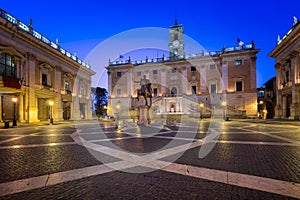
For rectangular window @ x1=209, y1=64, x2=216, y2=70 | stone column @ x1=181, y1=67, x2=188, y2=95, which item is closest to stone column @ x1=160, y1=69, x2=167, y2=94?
stone column @ x1=181, y1=67, x2=188, y2=95

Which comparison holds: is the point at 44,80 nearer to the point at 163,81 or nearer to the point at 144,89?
the point at 144,89

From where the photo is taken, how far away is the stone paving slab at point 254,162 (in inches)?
169

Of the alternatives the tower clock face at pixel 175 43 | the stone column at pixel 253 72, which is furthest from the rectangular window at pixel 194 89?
the tower clock face at pixel 175 43

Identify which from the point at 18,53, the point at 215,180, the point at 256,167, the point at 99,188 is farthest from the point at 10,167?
the point at 18,53

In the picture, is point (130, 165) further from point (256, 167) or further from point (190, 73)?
point (190, 73)

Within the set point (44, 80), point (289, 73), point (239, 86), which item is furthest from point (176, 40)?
point (44, 80)

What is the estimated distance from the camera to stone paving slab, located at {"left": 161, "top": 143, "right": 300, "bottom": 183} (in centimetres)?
429

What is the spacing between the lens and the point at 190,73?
151 ft

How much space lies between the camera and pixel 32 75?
82.3 ft

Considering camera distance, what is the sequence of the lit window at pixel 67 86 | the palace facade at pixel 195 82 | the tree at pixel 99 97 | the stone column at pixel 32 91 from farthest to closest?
the tree at pixel 99 97 → the palace facade at pixel 195 82 → the lit window at pixel 67 86 → the stone column at pixel 32 91

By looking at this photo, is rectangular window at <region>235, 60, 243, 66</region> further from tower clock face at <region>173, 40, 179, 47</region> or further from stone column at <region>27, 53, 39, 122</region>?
stone column at <region>27, 53, 39, 122</region>

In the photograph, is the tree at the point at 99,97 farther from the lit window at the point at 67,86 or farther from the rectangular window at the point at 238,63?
the rectangular window at the point at 238,63

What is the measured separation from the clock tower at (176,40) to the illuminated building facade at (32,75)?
1771 inches

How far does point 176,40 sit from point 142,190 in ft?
250
